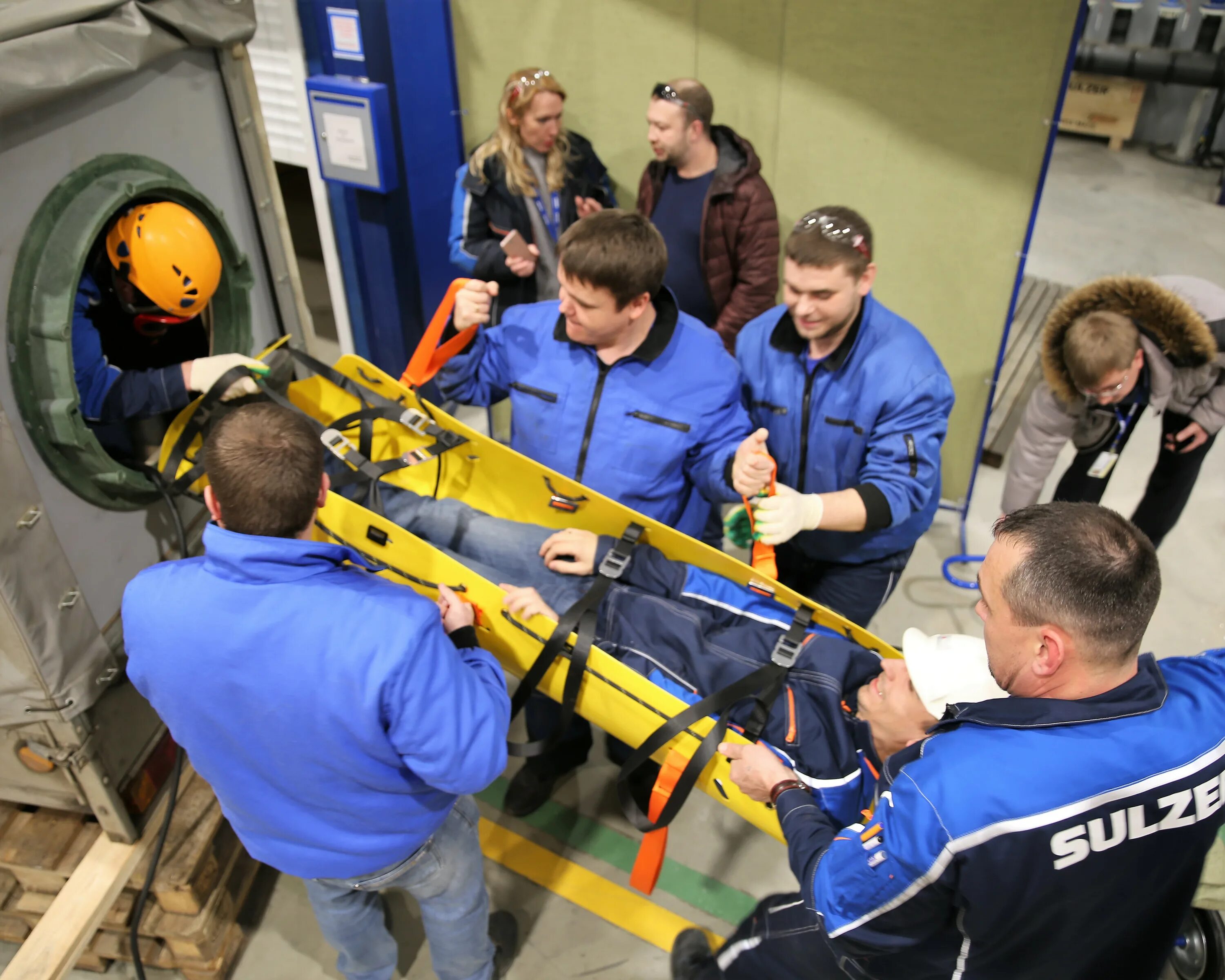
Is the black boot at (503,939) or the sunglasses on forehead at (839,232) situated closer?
the sunglasses on forehead at (839,232)

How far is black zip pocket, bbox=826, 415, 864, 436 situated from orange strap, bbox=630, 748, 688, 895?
1.12 metres

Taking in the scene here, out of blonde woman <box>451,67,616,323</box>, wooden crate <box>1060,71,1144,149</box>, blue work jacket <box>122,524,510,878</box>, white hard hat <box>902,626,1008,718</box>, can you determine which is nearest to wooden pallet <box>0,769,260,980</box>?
blue work jacket <box>122,524,510,878</box>

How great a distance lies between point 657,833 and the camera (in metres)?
2.47

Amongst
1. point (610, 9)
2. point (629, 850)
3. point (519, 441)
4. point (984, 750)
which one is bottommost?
point (629, 850)

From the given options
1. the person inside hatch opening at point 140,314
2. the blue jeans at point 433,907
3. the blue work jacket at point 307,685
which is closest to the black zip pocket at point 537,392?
the person inside hatch opening at point 140,314

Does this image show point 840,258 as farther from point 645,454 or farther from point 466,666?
point 466,666

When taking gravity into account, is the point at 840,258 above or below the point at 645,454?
above

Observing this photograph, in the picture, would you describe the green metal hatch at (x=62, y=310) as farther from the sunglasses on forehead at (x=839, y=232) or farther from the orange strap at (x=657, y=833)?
the sunglasses on forehead at (x=839, y=232)

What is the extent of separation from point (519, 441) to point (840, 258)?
120cm

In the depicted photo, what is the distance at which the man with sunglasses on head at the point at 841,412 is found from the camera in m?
2.58

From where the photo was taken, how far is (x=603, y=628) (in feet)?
8.63

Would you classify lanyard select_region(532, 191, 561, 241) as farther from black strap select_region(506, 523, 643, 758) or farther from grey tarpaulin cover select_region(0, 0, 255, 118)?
black strap select_region(506, 523, 643, 758)

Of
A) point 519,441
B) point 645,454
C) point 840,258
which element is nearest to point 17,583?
point 519,441

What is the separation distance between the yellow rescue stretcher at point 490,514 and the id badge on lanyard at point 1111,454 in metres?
1.68
